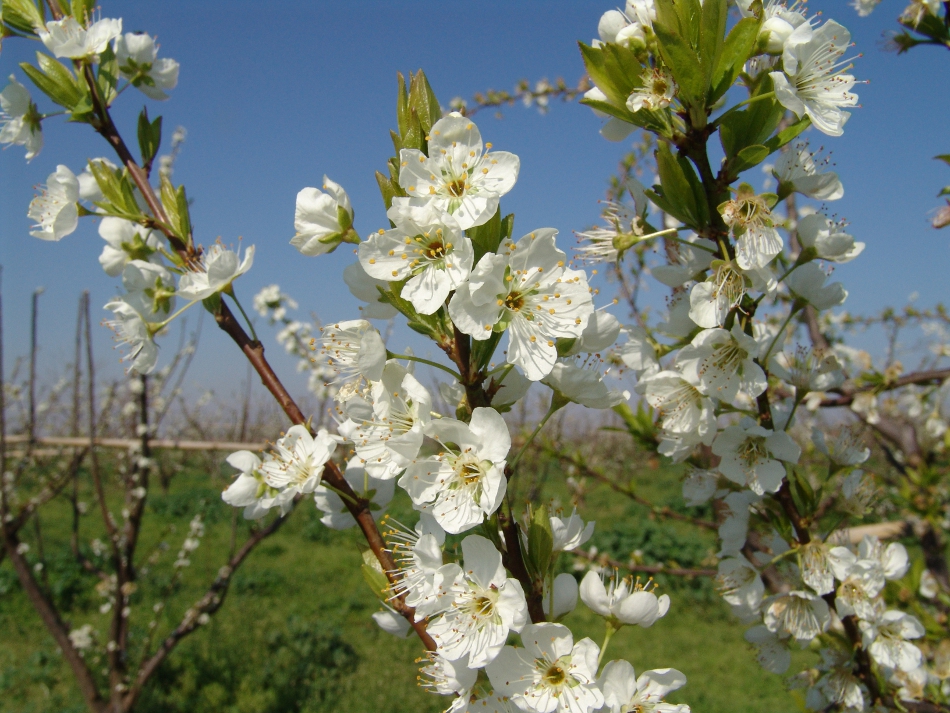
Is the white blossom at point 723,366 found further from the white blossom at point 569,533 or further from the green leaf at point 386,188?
the green leaf at point 386,188

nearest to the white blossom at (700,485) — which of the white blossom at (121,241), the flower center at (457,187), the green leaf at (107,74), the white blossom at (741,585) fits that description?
the white blossom at (741,585)

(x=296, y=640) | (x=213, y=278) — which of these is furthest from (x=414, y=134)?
(x=296, y=640)

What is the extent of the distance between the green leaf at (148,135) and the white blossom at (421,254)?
0.92 meters

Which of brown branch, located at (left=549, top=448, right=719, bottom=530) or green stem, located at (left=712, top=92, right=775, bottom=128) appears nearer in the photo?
green stem, located at (left=712, top=92, right=775, bottom=128)

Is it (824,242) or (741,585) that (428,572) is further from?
(824,242)

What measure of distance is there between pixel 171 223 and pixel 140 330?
253 millimetres

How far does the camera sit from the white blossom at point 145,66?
1611 mm

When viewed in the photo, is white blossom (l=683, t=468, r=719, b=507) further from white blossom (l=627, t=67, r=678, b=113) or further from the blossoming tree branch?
white blossom (l=627, t=67, r=678, b=113)

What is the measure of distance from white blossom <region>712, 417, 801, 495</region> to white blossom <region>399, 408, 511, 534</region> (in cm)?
65

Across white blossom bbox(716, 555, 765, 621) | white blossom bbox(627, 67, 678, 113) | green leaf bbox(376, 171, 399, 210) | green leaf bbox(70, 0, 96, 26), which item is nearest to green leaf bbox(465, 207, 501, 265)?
green leaf bbox(376, 171, 399, 210)

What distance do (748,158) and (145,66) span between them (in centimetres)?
157

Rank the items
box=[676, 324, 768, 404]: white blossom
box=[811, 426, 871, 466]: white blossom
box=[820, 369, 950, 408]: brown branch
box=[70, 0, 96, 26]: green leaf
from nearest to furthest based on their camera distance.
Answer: box=[676, 324, 768, 404]: white blossom, box=[70, 0, 96, 26]: green leaf, box=[811, 426, 871, 466]: white blossom, box=[820, 369, 950, 408]: brown branch

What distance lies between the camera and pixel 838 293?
1305 mm

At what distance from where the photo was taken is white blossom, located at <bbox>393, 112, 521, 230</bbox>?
0.91 m
